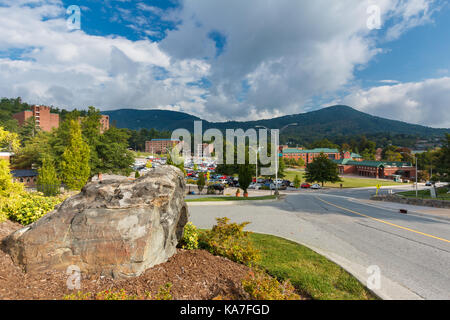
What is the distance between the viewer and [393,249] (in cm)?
756

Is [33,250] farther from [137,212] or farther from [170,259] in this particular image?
[170,259]

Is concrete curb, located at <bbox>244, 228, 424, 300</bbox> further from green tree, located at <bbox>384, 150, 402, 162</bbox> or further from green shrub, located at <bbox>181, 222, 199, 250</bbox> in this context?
green tree, located at <bbox>384, 150, 402, 162</bbox>

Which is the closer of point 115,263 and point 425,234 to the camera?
point 115,263

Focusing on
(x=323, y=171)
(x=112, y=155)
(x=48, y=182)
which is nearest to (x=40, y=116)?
(x=112, y=155)

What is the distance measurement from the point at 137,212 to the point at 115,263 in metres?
1.09

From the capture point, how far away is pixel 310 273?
5.33m

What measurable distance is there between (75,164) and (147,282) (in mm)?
23329

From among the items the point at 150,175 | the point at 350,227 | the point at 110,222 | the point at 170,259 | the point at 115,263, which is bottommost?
the point at 350,227

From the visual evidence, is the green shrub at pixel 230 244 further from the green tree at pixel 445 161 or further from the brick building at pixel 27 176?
the brick building at pixel 27 176

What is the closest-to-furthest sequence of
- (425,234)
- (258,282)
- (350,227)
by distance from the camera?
(258,282), (425,234), (350,227)

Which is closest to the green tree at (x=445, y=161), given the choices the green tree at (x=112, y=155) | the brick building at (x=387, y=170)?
the green tree at (x=112, y=155)

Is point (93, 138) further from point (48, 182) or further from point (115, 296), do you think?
point (115, 296)

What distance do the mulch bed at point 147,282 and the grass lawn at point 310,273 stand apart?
46.3 inches
